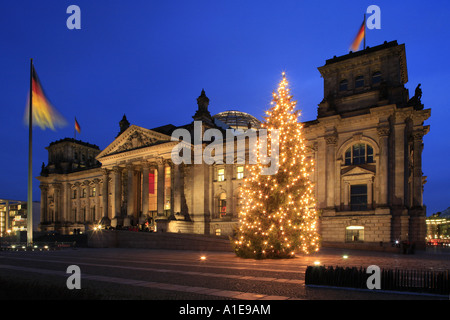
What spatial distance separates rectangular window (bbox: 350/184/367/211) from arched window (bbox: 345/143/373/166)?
9.38ft

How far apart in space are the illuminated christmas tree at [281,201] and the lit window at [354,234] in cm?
1767

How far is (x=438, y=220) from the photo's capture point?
127 meters

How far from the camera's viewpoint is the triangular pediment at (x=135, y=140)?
5616 centimetres

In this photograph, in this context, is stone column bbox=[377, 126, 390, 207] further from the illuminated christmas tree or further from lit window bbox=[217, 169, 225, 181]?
lit window bbox=[217, 169, 225, 181]

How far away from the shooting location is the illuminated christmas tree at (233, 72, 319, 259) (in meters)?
24.3

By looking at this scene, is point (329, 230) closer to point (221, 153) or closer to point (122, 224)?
point (221, 153)

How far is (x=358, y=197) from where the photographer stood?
42.2 meters

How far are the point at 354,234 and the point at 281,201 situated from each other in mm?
20293

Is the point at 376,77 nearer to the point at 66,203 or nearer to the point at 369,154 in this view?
the point at 369,154

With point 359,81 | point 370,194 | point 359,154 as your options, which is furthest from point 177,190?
point 359,81

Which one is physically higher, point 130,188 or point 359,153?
point 359,153
